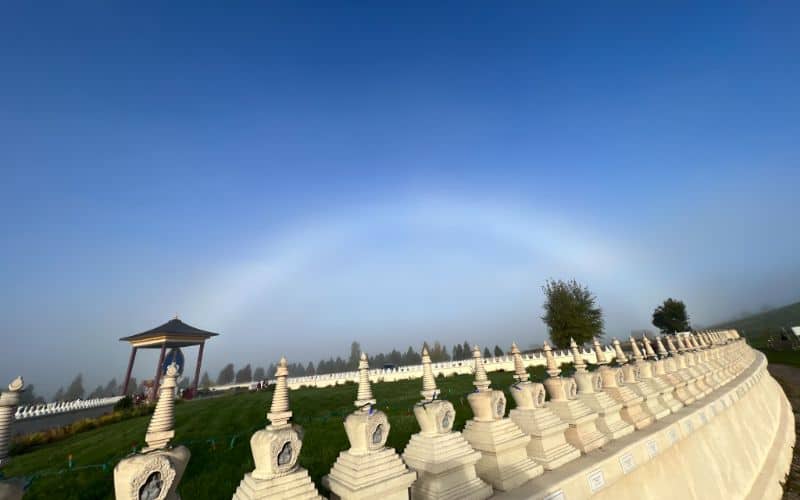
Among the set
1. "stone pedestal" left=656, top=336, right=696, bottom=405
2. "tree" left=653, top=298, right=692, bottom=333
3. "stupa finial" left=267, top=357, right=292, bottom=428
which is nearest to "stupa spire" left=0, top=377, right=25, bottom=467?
"stupa finial" left=267, top=357, right=292, bottom=428

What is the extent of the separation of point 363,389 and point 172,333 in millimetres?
32052

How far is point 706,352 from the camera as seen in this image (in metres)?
12.0

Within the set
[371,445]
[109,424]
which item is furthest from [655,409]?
[109,424]

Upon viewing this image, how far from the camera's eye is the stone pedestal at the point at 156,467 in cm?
203

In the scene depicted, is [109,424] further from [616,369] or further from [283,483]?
[616,369]

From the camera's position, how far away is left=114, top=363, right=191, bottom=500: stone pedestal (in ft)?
6.66

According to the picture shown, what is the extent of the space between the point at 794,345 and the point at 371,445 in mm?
73725

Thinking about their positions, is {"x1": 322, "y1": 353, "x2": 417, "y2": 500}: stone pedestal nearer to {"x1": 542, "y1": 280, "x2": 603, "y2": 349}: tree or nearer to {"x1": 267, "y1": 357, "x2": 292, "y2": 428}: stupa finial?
{"x1": 267, "y1": 357, "x2": 292, "y2": 428}: stupa finial

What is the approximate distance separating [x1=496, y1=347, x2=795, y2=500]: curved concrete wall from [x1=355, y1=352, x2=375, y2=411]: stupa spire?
6.07 ft

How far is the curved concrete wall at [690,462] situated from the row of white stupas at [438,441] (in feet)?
0.95

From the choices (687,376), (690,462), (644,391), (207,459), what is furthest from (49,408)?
(687,376)

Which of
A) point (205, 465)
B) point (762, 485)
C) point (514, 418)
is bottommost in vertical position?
point (762, 485)

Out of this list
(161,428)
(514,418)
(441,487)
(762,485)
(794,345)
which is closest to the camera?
(161,428)

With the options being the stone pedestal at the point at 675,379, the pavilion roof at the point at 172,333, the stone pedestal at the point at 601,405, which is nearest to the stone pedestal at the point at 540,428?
the stone pedestal at the point at 601,405
